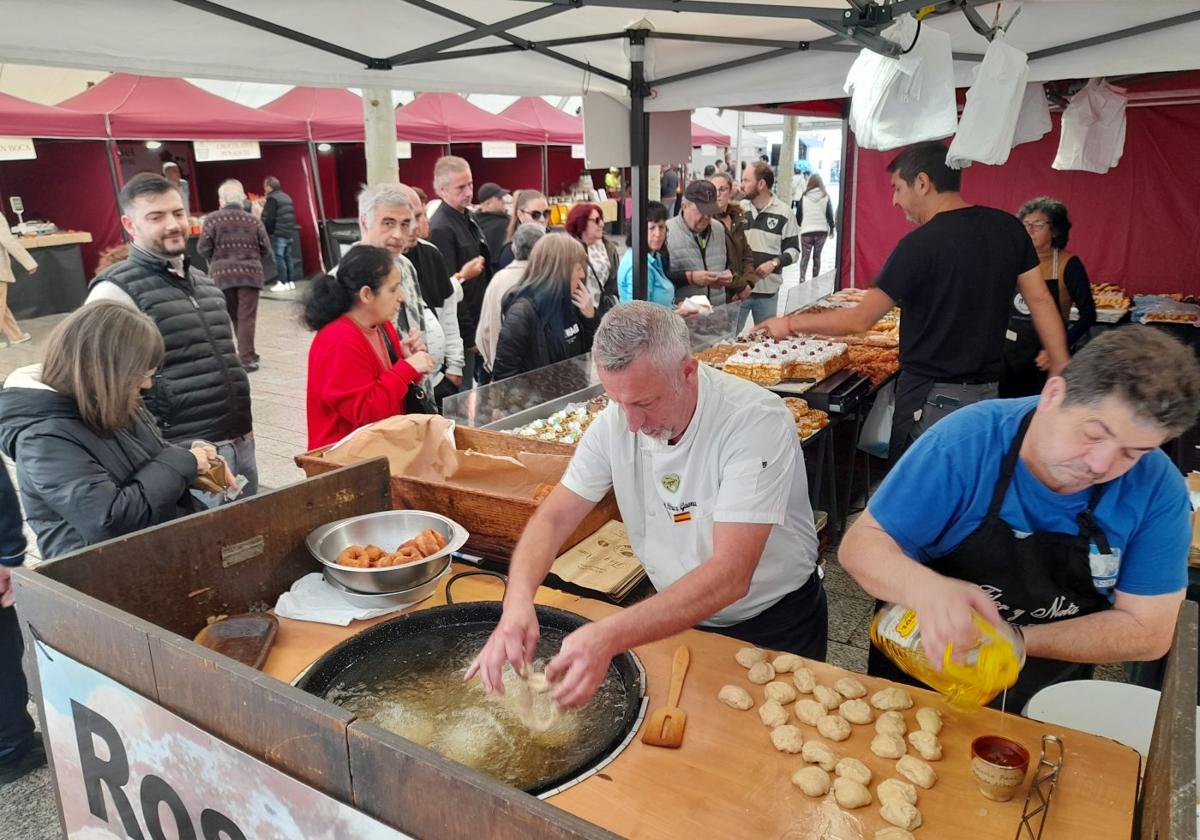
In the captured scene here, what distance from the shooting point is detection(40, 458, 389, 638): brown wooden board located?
6.25ft

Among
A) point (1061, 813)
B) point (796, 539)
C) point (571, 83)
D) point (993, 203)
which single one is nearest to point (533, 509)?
point (796, 539)

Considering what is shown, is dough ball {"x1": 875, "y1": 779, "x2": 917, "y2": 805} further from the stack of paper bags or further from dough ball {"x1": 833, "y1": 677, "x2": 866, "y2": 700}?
the stack of paper bags

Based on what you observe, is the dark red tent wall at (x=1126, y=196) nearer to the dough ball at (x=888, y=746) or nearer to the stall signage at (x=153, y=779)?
the dough ball at (x=888, y=746)

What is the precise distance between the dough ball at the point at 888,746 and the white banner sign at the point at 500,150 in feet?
53.8

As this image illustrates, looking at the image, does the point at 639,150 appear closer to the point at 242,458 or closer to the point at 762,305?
the point at 762,305

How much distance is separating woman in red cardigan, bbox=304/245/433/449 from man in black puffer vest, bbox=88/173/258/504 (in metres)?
0.55

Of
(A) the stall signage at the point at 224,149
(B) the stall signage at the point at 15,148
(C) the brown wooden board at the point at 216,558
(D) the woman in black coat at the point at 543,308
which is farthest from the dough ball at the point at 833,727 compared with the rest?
(A) the stall signage at the point at 224,149

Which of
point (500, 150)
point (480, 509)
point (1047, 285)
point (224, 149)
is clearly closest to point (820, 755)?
point (480, 509)

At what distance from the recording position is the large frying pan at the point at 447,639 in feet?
5.81

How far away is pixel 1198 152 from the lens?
739 centimetres

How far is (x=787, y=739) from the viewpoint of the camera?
164 cm

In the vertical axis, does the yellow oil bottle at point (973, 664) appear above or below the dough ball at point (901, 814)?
above

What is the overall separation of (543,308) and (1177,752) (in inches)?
156

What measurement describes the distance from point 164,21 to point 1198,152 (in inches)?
330
